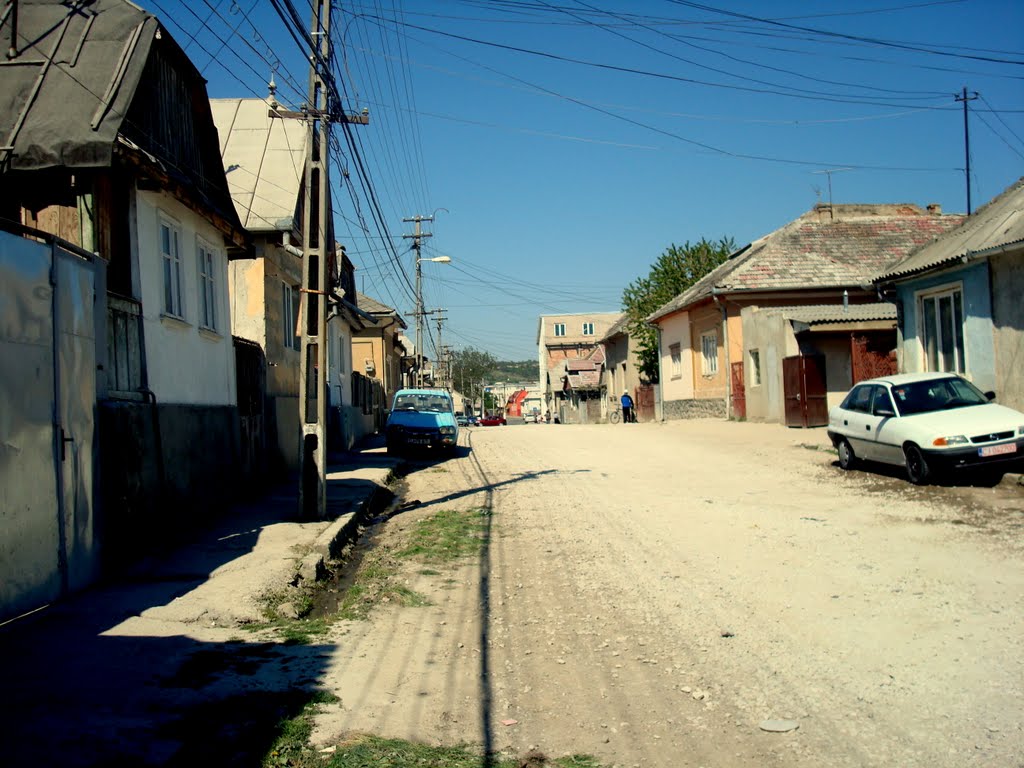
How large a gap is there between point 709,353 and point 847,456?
18.4 metres

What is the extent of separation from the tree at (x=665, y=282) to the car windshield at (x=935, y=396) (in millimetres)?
26998

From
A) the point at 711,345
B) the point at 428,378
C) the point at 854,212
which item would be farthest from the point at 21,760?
the point at 428,378

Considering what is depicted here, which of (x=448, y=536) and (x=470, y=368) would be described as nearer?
(x=448, y=536)

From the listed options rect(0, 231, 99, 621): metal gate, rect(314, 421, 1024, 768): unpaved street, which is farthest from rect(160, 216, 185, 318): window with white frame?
rect(314, 421, 1024, 768): unpaved street

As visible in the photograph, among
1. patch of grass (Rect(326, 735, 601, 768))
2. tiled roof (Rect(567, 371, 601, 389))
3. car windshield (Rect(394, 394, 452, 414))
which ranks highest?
tiled roof (Rect(567, 371, 601, 389))

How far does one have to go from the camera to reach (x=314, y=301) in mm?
11719

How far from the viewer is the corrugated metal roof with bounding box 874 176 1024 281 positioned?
14.1m

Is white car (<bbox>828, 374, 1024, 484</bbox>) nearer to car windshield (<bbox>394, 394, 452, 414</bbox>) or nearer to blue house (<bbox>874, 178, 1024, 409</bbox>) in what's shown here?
blue house (<bbox>874, 178, 1024, 409</bbox>)

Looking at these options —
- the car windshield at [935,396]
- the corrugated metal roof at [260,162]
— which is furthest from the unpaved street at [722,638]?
the corrugated metal roof at [260,162]

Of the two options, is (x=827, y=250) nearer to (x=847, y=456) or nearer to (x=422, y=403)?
(x=422, y=403)

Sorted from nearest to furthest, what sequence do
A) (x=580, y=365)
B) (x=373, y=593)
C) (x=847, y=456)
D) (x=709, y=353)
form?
(x=373, y=593) < (x=847, y=456) < (x=709, y=353) < (x=580, y=365)

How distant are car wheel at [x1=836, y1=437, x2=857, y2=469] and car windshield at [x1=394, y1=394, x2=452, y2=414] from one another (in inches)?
503

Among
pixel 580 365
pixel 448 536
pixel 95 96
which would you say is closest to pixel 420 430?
pixel 448 536

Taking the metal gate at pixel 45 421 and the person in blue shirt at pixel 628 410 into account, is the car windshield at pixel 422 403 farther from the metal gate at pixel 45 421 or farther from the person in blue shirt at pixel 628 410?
the person in blue shirt at pixel 628 410
